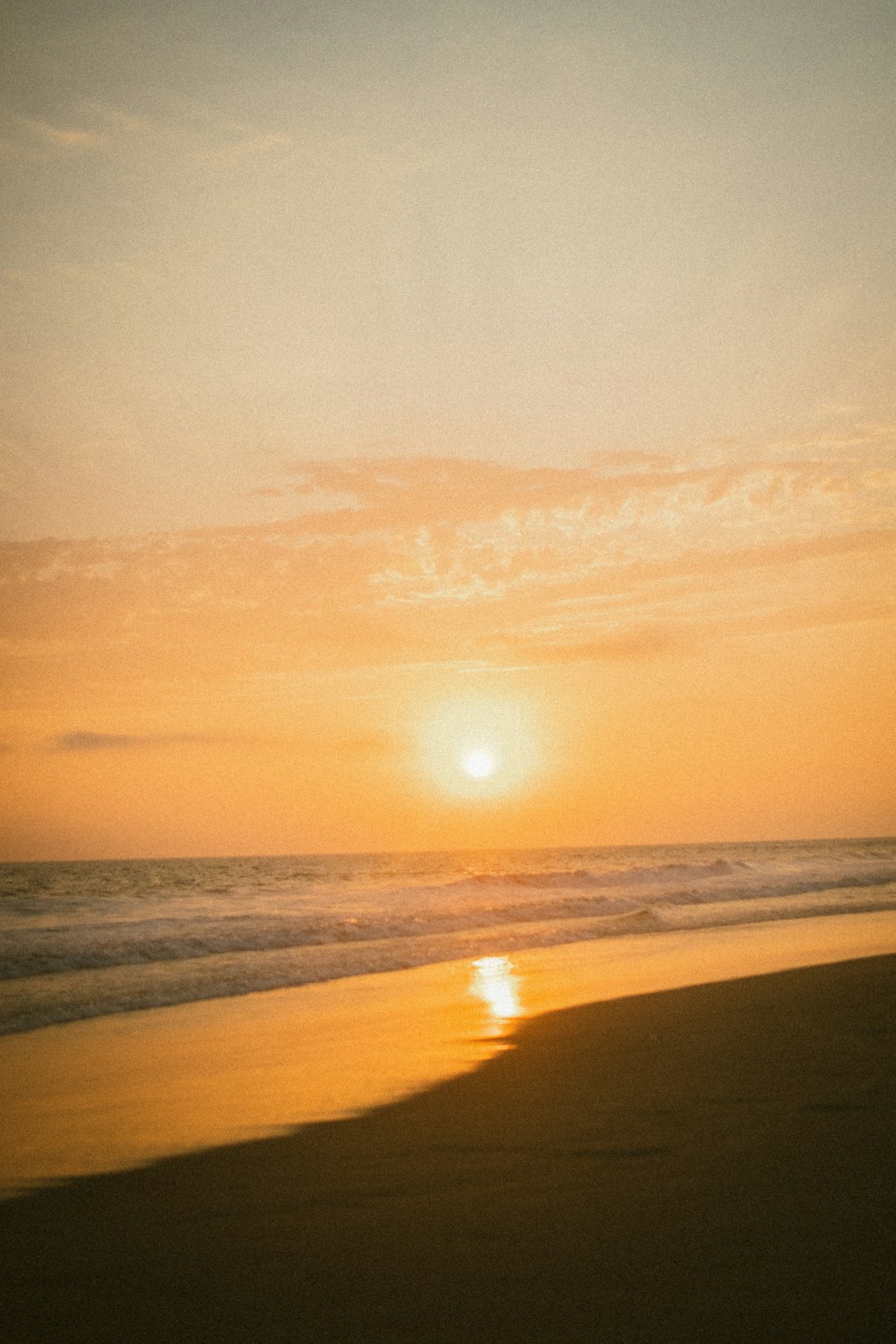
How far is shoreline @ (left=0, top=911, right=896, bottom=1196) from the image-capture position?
639cm

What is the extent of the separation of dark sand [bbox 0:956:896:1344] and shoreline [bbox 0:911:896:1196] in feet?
1.90

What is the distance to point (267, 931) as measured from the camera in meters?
21.2

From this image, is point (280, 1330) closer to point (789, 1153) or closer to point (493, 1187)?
point (493, 1187)

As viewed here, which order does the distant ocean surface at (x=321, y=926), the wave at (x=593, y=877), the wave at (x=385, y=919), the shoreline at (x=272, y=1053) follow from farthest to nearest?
the wave at (x=593, y=877) < the wave at (x=385, y=919) < the distant ocean surface at (x=321, y=926) < the shoreline at (x=272, y=1053)

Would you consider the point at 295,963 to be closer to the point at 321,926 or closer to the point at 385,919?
the point at 321,926

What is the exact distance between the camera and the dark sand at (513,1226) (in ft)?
11.7

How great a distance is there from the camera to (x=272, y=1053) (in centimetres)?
909

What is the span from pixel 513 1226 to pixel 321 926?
1886cm

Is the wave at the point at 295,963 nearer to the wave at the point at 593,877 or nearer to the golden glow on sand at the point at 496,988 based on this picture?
the golden glow on sand at the point at 496,988

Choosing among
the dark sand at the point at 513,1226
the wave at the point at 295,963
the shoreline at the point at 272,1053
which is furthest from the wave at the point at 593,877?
the dark sand at the point at 513,1226

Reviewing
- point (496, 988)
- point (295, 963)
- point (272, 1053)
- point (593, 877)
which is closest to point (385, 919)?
point (295, 963)

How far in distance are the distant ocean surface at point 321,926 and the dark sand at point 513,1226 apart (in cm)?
730

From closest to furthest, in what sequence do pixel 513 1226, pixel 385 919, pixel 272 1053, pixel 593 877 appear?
pixel 513 1226
pixel 272 1053
pixel 385 919
pixel 593 877

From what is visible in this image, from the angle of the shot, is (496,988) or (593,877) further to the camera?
(593,877)
